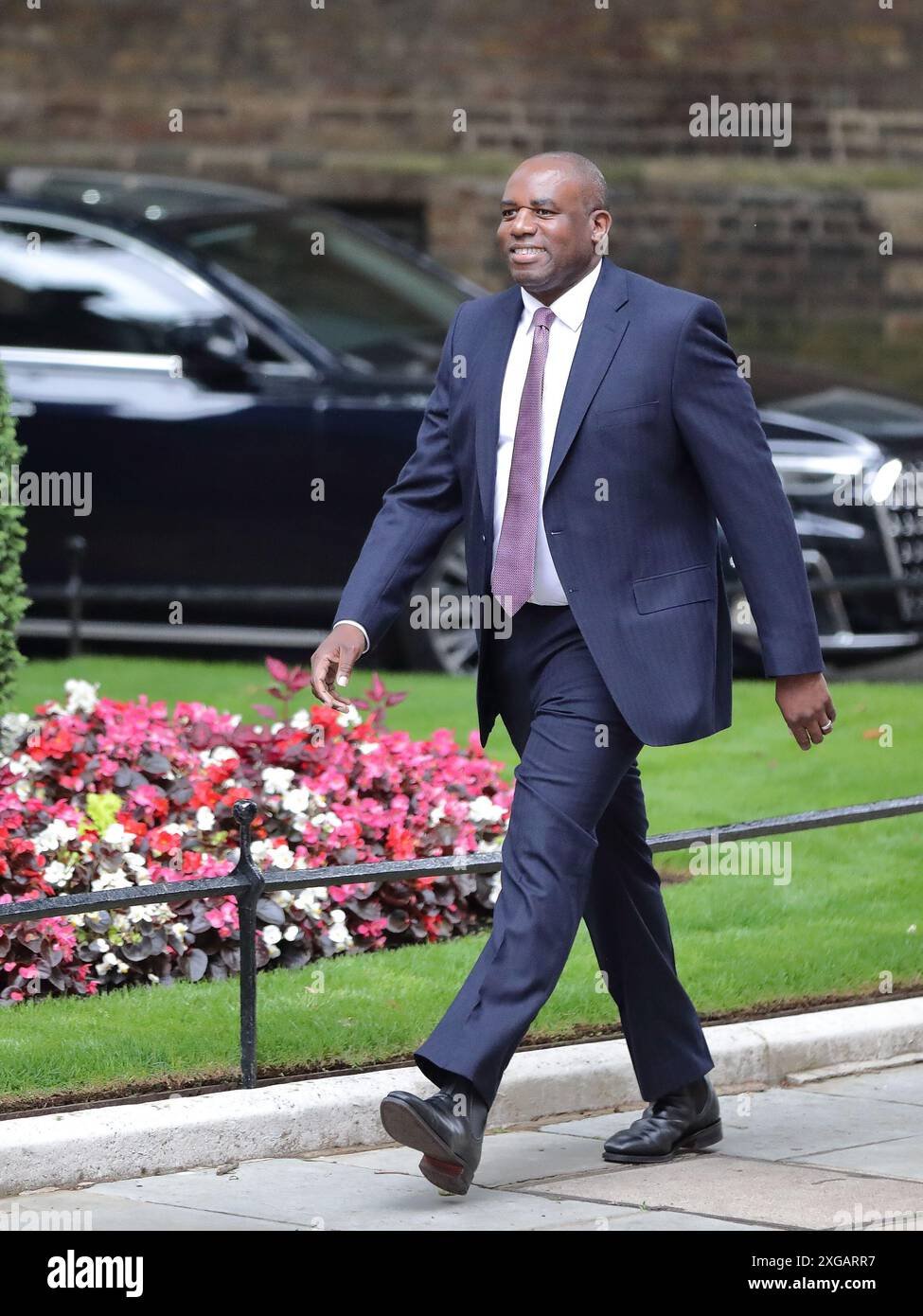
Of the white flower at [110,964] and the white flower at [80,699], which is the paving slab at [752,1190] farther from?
the white flower at [80,699]

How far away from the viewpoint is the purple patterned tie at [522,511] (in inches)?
196

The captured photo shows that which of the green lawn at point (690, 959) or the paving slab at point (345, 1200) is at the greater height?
the green lawn at point (690, 959)

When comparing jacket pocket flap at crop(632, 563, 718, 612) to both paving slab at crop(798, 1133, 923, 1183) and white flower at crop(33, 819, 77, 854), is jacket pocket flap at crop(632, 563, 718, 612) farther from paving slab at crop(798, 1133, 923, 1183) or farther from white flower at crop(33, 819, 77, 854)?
white flower at crop(33, 819, 77, 854)

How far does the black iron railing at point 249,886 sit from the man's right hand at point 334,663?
706 mm

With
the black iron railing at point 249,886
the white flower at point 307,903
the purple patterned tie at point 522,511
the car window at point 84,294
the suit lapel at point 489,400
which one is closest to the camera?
the purple patterned tie at point 522,511

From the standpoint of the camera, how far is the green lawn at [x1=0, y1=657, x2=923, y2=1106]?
5.66 meters

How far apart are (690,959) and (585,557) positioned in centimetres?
192

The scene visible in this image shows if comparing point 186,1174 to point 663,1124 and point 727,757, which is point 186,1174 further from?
point 727,757

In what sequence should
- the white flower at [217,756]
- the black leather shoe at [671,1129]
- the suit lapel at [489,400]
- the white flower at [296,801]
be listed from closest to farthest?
1. the suit lapel at [489,400]
2. the black leather shoe at [671,1129]
3. the white flower at [296,801]
4. the white flower at [217,756]

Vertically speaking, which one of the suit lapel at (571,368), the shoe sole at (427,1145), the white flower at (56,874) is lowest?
the shoe sole at (427,1145)

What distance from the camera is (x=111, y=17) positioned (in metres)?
17.8

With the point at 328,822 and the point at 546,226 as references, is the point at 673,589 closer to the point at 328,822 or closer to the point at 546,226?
the point at 546,226

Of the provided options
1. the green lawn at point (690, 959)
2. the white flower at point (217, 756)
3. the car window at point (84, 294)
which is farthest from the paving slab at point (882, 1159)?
the car window at point (84, 294)

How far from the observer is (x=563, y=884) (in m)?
4.84
